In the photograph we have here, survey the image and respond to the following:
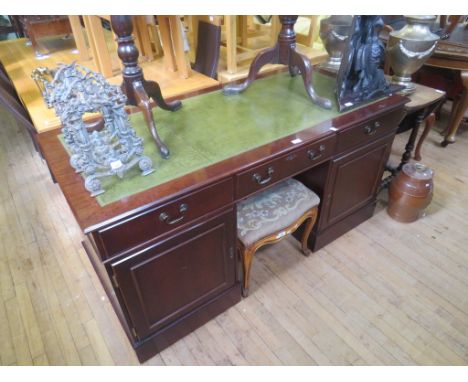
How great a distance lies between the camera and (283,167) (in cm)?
112

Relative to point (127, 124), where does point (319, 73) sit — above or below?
below

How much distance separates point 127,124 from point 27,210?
Answer: 146cm

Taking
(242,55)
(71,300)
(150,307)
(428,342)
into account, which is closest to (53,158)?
(150,307)

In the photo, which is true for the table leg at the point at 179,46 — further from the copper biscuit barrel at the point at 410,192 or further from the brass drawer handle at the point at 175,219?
the copper biscuit barrel at the point at 410,192

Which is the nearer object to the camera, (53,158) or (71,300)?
(53,158)

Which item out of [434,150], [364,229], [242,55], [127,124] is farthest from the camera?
[434,150]

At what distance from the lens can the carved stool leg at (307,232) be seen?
4.72 feet

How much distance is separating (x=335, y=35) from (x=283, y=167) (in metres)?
0.90

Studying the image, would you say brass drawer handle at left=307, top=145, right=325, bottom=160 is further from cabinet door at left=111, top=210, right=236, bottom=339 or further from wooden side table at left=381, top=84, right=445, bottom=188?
wooden side table at left=381, top=84, right=445, bottom=188

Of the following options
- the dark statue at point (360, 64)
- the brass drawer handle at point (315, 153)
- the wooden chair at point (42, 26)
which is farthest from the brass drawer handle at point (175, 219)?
the wooden chair at point (42, 26)

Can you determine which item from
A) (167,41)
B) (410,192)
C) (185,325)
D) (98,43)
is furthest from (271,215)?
(98,43)

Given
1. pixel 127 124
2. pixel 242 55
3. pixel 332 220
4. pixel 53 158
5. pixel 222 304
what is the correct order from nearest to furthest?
pixel 127 124, pixel 53 158, pixel 222 304, pixel 332 220, pixel 242 55

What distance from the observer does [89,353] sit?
1.27 meters

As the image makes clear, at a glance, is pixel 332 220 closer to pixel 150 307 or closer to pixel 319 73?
pixel 319 73
